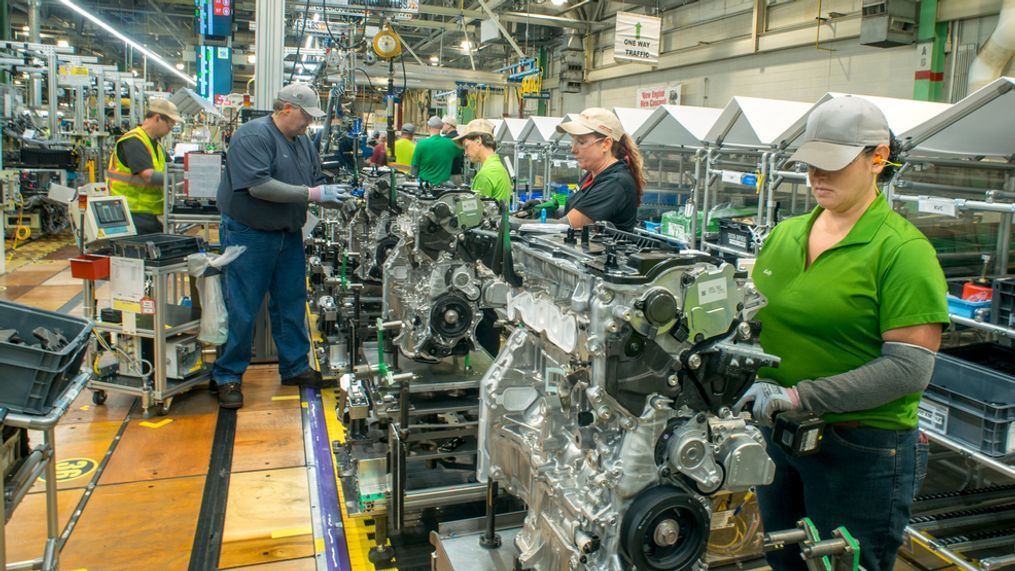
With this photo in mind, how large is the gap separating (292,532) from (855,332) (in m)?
2.50

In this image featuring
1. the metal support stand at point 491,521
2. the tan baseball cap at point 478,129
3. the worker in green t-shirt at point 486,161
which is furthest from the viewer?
the tan baseball cap at point 478,129

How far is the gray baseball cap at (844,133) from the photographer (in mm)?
1717

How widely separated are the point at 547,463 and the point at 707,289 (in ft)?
2.16

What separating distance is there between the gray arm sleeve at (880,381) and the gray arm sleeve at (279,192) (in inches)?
134

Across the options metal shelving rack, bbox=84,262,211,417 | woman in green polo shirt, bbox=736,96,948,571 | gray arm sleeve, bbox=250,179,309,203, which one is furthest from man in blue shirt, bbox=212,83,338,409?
woman in green polo shirt, bbox=736,96,948,571

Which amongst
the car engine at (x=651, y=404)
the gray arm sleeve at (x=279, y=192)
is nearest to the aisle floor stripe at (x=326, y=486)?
the gray arm sleeve at (x=279, y=192)

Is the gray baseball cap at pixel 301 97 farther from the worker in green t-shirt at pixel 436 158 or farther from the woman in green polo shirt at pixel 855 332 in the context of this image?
the woman in green polo shirt at pixel 855 332

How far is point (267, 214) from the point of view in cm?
446

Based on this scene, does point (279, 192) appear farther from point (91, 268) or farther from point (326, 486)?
point (326, 486)

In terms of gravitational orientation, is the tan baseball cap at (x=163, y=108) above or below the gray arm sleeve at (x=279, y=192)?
above

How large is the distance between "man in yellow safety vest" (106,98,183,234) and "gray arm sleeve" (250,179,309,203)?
1.56 meters

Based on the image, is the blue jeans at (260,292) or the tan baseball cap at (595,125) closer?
the tan baseball cap at (595,125)

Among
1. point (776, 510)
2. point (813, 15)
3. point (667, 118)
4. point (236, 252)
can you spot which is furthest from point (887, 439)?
point (813, 15)

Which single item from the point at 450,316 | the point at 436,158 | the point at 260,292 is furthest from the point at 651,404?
the point at 436,158
